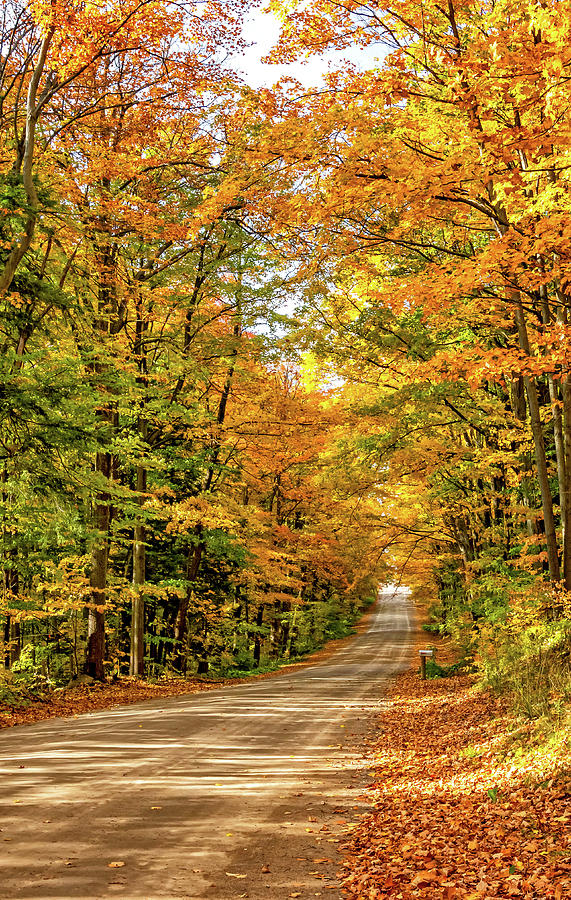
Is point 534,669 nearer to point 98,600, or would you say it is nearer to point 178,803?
point 178,803

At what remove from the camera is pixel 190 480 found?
68.9 feet

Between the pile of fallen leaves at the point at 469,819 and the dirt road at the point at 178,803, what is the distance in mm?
376

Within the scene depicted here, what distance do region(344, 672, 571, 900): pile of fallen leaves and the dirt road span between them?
376 mm

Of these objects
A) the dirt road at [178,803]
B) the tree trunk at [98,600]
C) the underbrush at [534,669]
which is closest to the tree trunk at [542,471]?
the underbrush at [534,669]

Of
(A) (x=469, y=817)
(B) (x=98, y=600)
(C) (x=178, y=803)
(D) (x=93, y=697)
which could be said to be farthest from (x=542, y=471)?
(B) (x=98, y=600)

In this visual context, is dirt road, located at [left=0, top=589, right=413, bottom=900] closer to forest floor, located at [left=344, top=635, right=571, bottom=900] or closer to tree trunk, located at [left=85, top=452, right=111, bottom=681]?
forest floor, located at [left=344, top=635, right=571, bottom=900]

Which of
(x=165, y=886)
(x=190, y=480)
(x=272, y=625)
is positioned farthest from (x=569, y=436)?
(x=272, y=625)

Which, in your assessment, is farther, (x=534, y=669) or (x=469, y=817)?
(x=534, y=669)

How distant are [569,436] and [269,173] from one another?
6515 mm

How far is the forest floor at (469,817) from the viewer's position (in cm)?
495

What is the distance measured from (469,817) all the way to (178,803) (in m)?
2.86

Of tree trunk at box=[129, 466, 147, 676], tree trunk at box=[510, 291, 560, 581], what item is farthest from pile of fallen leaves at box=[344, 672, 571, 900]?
tree trunk at box=[129, 466, 147, 676]

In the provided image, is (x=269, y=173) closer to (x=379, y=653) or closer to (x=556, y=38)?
(x=556, y=38)

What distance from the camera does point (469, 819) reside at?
6.32 meters
